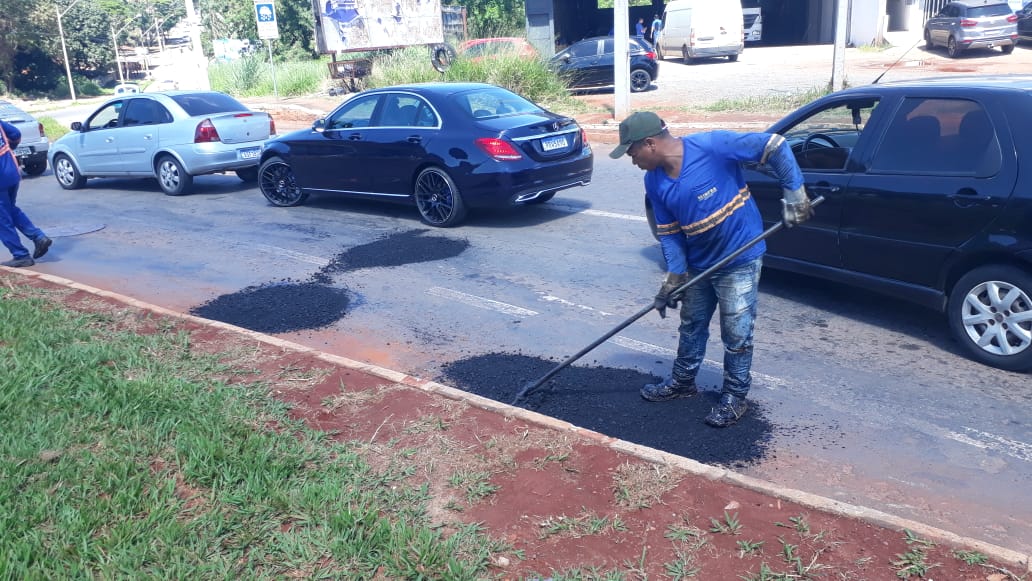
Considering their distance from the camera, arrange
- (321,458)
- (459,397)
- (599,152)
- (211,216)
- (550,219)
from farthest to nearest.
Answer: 1. (599,152)
2. (211,216)
3. (550,219)
4. (459,397)
5. (321,458)

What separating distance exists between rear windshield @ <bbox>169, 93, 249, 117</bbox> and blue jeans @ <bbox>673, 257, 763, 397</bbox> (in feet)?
33.5

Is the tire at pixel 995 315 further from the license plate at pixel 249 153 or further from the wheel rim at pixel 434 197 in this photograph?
the license plate at pixel 249 153

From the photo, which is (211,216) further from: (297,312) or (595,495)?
(595,495)

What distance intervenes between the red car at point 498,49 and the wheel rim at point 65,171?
Answer: 30.7 feet

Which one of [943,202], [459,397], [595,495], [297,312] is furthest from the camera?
[297,312]

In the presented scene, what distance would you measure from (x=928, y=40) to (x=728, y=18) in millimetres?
6733

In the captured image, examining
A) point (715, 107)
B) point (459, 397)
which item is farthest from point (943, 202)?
point (715, 107)

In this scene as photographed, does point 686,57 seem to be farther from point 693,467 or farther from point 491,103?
point 693,467

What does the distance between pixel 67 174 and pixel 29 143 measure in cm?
253

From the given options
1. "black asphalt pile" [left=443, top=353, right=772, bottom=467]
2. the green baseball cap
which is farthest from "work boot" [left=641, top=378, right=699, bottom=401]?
the green baseball cap

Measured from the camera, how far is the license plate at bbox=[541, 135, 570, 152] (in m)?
9.30

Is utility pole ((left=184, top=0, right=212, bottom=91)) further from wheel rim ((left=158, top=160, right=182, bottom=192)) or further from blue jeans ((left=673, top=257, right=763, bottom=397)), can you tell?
blue jeans ((left=673, top=257, right=763, bottom=397))

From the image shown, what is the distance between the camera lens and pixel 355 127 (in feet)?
33.7

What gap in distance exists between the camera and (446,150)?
9305mm
